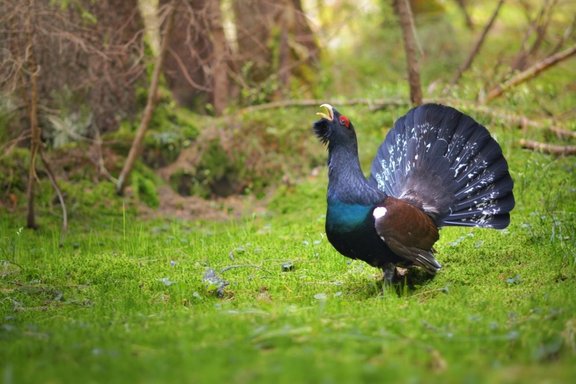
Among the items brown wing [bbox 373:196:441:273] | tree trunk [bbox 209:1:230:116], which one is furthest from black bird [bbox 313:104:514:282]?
tree trunk [bbox 209:1:230:116]

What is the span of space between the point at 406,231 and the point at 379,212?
0.90ft

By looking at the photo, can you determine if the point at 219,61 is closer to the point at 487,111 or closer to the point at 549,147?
the point at 487,111

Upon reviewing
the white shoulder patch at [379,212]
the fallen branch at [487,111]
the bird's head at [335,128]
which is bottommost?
the white shoulder patch at [379,212]

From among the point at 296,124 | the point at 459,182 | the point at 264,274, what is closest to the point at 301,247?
the point at 264,274

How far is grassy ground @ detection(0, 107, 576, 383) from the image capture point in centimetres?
325

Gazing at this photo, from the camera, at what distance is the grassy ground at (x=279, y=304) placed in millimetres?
3246

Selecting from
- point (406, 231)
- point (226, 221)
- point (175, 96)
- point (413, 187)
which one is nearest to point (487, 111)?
point (413, 187)

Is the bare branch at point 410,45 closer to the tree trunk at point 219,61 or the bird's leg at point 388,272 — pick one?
the tree trunk at point 219,61

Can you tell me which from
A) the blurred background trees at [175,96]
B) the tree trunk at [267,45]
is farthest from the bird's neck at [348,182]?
the tree trunk at [267,45]

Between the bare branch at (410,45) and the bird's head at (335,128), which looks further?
the bare branch at (410,45)

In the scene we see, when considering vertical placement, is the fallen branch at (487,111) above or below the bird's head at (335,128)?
above

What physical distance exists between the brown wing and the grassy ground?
272mm

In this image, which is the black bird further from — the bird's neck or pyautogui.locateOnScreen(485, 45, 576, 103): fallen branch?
pyautogui.locateOnScreen(485, 45, 576, 103): fallen branch

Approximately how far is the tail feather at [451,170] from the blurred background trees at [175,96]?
245 cm
